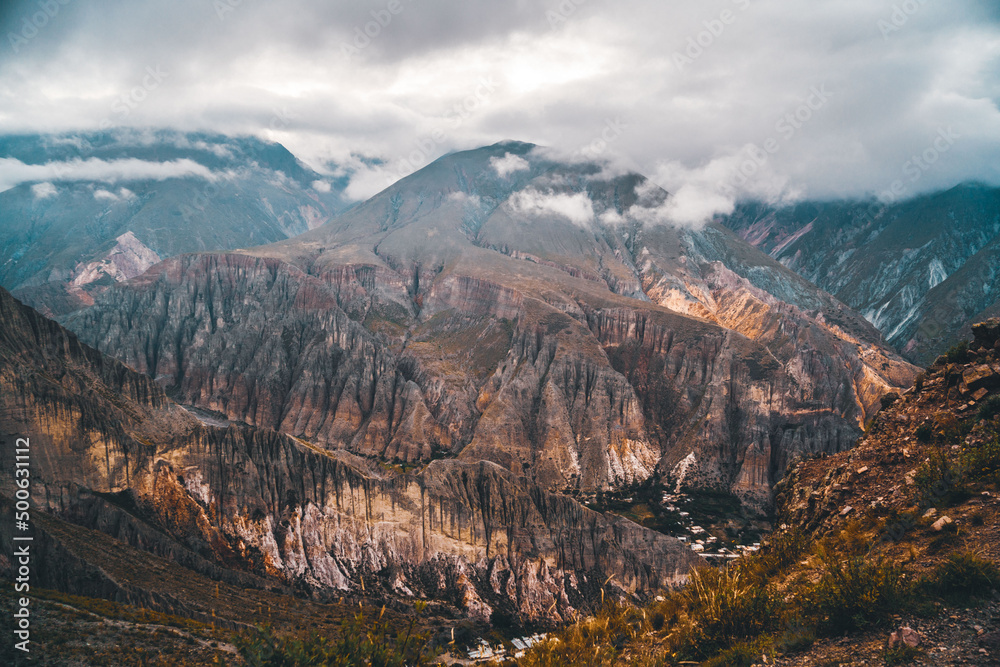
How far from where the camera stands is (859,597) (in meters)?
15.4

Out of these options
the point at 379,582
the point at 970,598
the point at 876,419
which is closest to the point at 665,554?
the point at 379,582

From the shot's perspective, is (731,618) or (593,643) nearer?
(731,618)

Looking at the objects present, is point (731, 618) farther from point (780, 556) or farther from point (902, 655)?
point (780, 556)

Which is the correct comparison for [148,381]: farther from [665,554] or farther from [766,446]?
[766,446]

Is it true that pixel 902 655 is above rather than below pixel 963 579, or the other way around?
below

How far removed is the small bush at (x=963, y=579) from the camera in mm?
14188

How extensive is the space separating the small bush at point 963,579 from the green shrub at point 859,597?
710 mm

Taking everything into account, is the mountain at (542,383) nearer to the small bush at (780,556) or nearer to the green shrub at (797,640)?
the small bush at (780,556)

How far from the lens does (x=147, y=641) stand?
35.2 m

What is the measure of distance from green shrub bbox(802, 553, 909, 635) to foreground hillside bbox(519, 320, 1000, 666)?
0.11 feet

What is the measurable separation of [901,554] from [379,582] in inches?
2485

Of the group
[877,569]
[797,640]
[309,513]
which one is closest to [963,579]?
[877,569]

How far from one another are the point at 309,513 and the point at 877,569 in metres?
65.5

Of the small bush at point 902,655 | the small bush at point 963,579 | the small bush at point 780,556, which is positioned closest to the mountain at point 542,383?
the small bush at point 780,556
